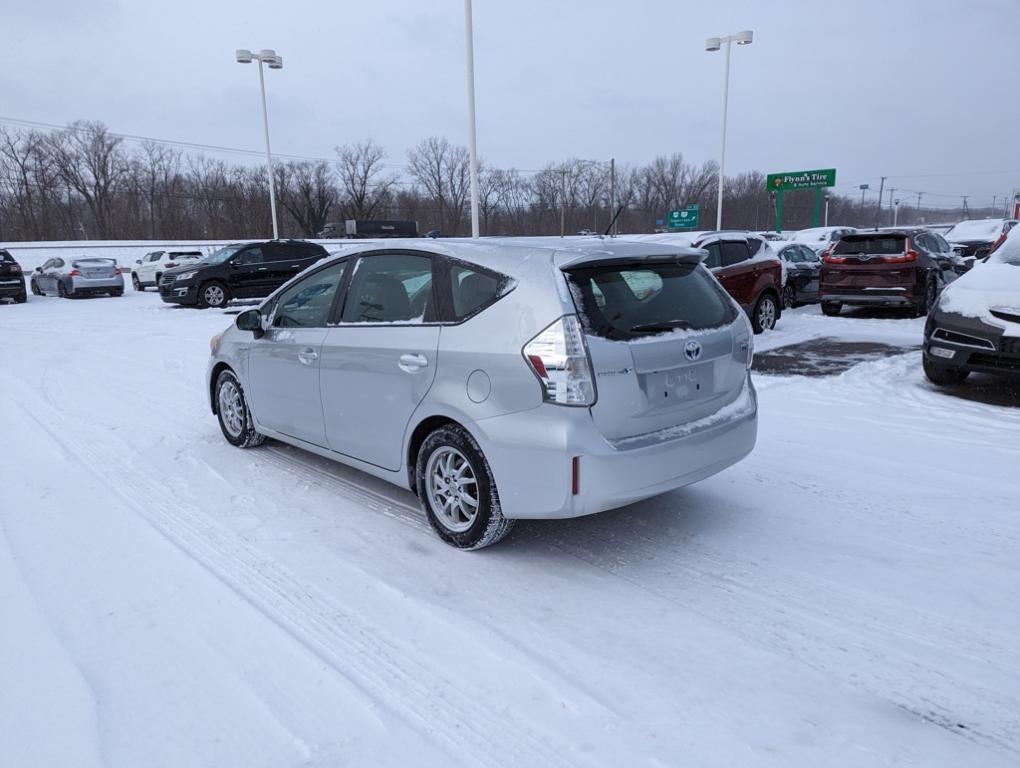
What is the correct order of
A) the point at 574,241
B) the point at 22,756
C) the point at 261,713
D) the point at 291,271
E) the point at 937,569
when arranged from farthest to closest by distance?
1. the point at 291,271
2. the point at 574,241
3. the point at 937,569
4. the point at 261,713
5. the point at 22,756

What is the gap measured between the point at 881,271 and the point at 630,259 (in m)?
11.3

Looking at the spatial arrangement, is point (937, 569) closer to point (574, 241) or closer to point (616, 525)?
point (616, 525)

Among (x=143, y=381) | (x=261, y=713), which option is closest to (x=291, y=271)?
(x=143, y=381)

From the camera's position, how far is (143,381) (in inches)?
350

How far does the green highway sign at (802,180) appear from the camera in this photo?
193 ft

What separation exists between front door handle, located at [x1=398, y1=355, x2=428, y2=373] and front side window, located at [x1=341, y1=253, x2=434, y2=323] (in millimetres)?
236

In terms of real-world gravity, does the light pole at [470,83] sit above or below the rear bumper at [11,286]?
above

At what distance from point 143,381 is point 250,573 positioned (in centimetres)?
626

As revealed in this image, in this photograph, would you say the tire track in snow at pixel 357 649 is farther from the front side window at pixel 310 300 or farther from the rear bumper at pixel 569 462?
the front side window at pixel 310 300

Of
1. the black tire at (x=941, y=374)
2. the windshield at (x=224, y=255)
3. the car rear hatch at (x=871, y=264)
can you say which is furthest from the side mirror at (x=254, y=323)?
the windshield at (x=224, y=255)

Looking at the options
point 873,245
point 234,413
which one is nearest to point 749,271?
point 873,245

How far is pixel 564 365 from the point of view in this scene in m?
3.36

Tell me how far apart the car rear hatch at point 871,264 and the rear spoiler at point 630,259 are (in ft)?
34.7

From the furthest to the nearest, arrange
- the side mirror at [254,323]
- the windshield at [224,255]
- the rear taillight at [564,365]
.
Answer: the windshield at [224,255] → the side mirror at [254,323] → the rear taillight at [564,365]
